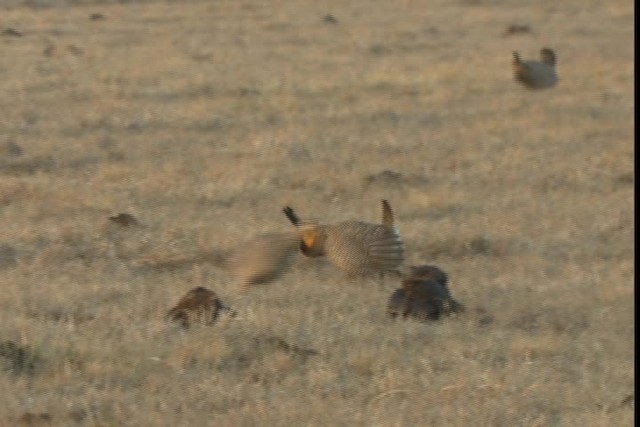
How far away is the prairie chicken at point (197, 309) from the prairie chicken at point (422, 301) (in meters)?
0.67

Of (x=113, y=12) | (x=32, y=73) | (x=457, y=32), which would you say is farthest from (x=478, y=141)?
(x=113, y=12)

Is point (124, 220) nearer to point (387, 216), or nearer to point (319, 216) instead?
point (319, 216)

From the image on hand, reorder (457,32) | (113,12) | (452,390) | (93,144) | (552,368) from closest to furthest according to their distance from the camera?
(452,390) → (552,368) → (93,144) → (457,32) → (113,12)

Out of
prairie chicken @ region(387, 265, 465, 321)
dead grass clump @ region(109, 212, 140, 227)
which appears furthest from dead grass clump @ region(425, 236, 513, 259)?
dead grass clump @ region(109, 212, 140, 227)

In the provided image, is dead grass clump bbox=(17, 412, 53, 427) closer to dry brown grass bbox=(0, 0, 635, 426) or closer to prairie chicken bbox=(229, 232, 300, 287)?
dry brown grass bbox=(0, 0, 635, 426)

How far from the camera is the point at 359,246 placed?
6047 mm

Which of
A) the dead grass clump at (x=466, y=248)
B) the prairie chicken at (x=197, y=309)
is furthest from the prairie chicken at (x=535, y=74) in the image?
the prairie chicken at (x=197, y=309)

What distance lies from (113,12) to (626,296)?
56.3 feet

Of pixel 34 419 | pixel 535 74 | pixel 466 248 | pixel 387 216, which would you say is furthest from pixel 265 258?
pixel 535 74

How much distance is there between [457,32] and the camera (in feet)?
62.5

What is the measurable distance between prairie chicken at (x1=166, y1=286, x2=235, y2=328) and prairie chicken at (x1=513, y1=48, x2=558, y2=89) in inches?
286

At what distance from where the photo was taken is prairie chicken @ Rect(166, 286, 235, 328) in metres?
5.20

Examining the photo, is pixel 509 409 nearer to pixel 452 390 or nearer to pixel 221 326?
pixel 452 390

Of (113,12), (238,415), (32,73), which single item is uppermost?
(113,12)
